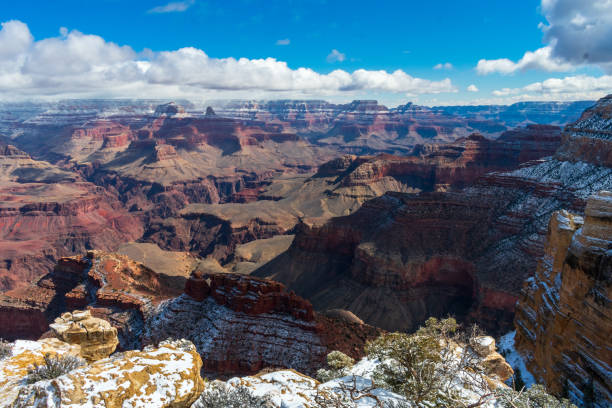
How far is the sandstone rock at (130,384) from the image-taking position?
9867mm

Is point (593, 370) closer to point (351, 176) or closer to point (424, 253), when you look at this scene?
point (424, 253)

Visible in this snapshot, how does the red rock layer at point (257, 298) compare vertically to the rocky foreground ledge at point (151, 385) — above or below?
below

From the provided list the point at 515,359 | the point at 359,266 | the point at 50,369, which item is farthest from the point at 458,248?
the point at 50,369

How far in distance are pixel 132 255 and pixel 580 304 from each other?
99.8 meters

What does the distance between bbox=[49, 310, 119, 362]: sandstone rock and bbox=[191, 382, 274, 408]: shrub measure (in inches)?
375

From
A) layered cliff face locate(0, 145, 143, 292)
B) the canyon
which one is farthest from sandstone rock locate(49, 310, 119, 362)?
layered cliff face locate(0, 145, 143, 292)

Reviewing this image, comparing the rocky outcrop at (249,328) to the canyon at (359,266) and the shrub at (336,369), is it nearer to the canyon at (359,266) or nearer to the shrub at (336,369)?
the canyon at (359,266)

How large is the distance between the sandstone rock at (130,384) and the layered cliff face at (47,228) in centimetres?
11487

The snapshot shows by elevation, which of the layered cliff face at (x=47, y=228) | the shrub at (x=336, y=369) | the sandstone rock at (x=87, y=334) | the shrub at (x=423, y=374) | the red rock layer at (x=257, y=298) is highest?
the shrub at (x=423, y=374)

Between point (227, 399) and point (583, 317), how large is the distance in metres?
22.0

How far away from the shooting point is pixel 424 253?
65.1m

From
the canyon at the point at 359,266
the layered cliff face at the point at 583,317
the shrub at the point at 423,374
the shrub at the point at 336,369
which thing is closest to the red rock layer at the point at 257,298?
the canyon at the point at 359,266

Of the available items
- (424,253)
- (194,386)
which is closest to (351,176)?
(424,253)

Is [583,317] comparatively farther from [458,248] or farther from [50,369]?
[458,248]
